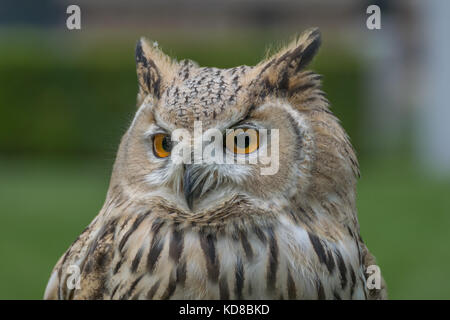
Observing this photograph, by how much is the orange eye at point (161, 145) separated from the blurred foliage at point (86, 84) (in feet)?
26.8

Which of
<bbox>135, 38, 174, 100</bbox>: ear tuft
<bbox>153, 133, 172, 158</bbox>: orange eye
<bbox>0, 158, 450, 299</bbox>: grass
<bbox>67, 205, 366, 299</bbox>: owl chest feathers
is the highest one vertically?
<bbox>135, 38, 174, 100</bbox>: ear tuft

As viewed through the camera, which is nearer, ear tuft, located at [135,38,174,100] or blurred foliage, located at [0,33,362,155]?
ear tuft, located at [135,38,174,100]

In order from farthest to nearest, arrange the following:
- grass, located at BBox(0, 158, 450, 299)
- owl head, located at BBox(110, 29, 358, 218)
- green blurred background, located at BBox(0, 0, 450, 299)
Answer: green blurred background, located at BBox(0, 0, 450, 299) → grass, located at BBox(0, 158, 450, 299) → owl head, located at BBox(110, 29, 358, 218)

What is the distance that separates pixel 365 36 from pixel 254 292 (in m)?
10.7

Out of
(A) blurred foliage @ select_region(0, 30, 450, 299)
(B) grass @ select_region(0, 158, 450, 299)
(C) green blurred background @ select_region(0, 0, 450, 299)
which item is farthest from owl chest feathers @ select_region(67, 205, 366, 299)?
(A) blurred foliage @ select_region(0, 30, 450, 299)

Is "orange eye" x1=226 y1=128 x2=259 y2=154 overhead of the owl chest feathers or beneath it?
overhead

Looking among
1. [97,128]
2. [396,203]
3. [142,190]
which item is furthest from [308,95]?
[97,128]

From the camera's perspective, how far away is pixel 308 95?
2361 millimetres

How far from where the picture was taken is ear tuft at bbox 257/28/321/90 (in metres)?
2.27

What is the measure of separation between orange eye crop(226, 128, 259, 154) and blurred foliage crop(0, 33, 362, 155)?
27.3 ft

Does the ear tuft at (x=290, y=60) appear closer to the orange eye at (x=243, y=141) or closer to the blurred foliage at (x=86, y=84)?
the orange eye at (x=243, y=141)

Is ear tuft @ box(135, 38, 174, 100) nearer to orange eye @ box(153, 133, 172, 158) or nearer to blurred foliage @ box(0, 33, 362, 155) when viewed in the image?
orange eye @ box(153, 133, 172, 158)

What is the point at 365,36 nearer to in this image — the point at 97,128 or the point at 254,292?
the point at 97,128
